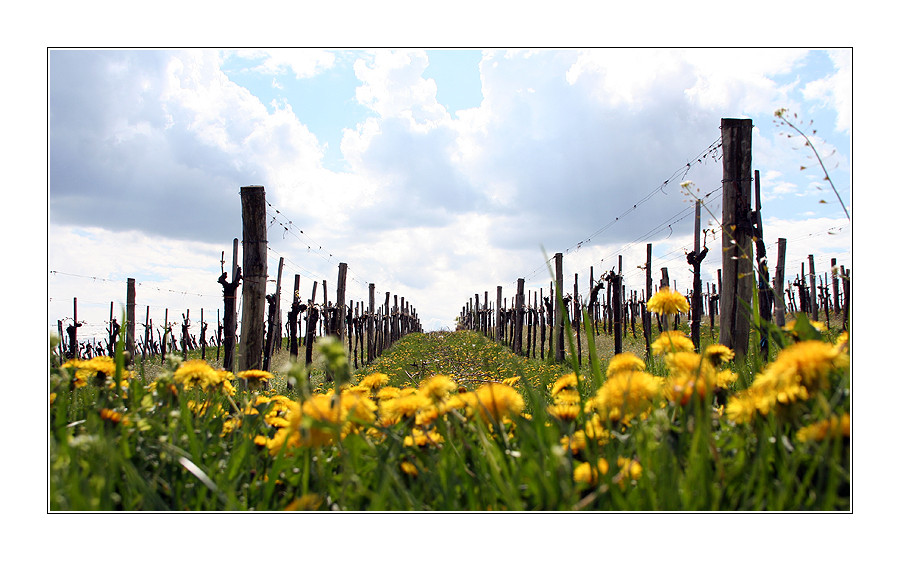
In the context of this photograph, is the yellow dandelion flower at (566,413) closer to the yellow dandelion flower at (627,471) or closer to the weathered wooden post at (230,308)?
the yellow dandelion flower at (627,471)

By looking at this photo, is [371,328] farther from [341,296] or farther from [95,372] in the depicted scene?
[95,372]

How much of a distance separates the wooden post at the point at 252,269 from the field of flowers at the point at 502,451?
3677 millimetres

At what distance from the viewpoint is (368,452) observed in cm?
152

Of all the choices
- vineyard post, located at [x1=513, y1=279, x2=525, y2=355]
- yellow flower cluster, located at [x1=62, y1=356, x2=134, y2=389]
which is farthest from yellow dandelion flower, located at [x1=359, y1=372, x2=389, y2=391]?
vineyard post, located at [x1=513, y1=279, x2=525, y2=355]

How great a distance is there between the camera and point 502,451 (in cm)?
146

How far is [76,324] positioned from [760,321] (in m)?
18.7

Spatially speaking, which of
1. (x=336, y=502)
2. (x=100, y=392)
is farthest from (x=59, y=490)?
(x=100, y=392)

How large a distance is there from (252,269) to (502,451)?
451cm

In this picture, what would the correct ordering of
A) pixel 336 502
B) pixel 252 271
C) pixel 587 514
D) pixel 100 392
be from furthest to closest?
1. pixel 252 271
2. pixel 100 392
3. pixel 336 502
4. pixel 587 514

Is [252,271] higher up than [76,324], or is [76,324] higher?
[252,271]

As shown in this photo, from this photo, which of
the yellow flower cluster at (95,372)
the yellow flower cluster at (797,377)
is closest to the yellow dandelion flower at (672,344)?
the yellow flower cluster at (797,377)

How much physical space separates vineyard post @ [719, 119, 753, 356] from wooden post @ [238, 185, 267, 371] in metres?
4.20

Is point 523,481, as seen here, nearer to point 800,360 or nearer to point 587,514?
point 587,514

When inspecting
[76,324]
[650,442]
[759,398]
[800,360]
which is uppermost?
[800,360]
